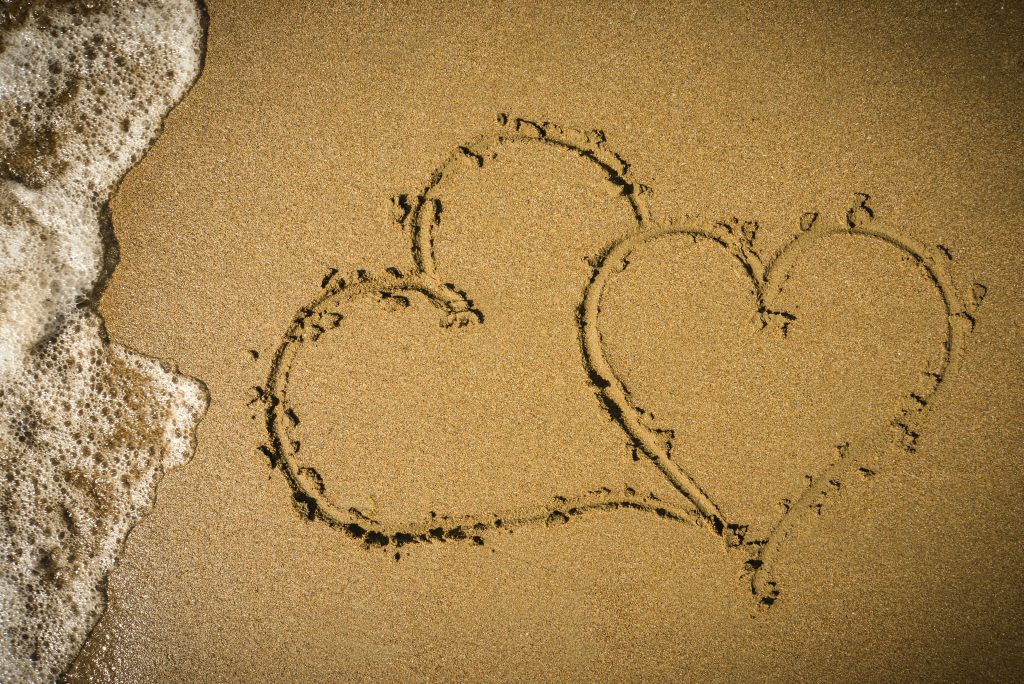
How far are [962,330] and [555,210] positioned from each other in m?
1.48

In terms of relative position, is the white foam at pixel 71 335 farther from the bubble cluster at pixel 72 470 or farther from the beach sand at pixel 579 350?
the beach sand at pixel 579 350

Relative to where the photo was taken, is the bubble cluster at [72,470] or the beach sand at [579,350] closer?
the beach sand at [579,350]

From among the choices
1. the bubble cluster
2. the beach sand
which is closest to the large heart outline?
the beach sand

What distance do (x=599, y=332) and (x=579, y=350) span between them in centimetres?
10

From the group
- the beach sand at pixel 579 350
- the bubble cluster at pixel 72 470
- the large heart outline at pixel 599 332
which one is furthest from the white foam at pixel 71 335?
the large heart outline at pixel 599 332

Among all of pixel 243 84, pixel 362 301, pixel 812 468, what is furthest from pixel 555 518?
pixel 243 84

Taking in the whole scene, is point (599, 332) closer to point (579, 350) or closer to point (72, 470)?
point (579, 350)

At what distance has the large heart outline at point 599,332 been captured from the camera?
1.88 m

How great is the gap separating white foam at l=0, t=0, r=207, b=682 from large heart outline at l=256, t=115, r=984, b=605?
0.48m

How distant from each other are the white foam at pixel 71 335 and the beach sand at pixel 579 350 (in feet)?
0.36

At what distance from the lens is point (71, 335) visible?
2045 millimetres

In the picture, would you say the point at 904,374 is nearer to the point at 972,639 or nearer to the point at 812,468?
the point at 812,468

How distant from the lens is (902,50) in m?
1.96

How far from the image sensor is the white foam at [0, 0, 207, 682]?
78.5 inches
